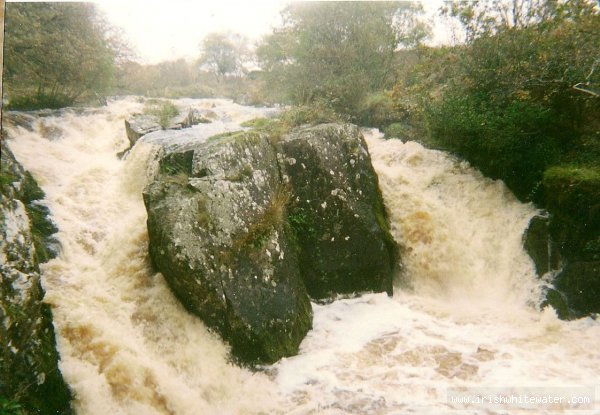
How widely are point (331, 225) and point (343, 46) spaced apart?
8.77 m

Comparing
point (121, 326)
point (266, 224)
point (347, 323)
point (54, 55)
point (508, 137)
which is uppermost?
point (54, 55)

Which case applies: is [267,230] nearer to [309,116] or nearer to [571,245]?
[571,245]

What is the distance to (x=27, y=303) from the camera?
12.9 feet

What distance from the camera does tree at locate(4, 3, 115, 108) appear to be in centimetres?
738

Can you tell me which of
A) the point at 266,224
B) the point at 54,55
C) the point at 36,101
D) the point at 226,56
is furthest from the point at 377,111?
the point at 226,56

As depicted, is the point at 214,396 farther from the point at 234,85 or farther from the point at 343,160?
the point at 234,85

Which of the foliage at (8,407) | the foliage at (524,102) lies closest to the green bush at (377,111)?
the foliage at (524,102)

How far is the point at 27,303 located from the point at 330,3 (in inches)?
512

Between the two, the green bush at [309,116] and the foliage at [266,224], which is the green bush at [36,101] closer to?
the green bush at [309,116]

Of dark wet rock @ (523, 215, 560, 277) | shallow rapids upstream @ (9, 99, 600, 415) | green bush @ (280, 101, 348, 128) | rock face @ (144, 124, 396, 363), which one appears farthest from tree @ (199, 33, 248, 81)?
dark wet rock @ (523, 215, 560, 277)

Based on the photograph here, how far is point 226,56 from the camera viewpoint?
3161cm

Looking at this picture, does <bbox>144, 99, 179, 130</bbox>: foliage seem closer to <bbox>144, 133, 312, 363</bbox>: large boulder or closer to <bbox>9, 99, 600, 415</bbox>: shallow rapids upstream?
<bbox>9, 99, 600, 415</bbox>: shallow rapids upstream

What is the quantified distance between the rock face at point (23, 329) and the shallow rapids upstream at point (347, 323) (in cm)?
26

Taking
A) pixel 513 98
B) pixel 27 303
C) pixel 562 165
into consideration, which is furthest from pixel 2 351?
pixel 513 98
